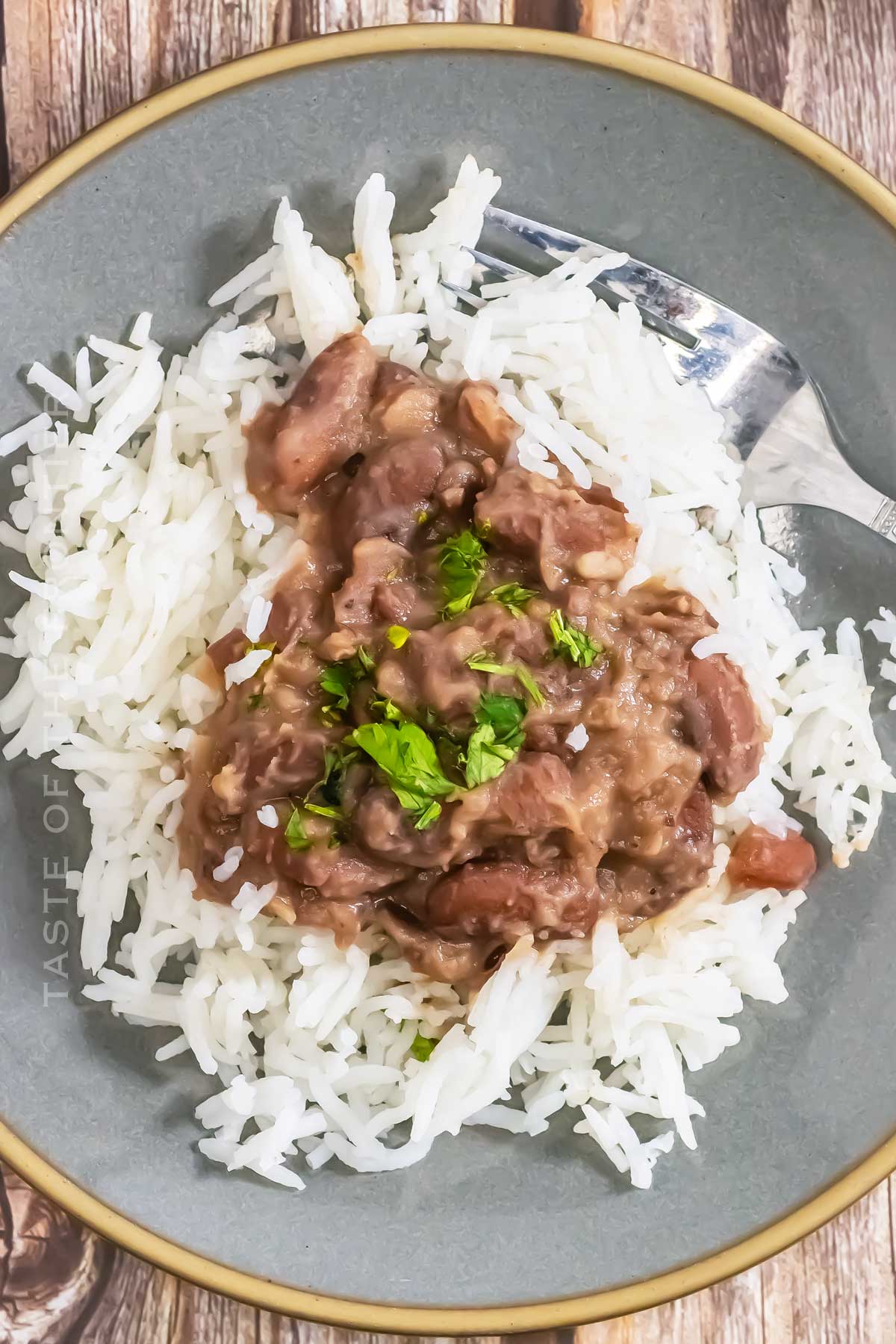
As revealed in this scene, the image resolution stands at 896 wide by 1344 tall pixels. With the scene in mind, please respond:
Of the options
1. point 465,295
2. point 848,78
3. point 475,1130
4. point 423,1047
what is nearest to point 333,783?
point 423,1047

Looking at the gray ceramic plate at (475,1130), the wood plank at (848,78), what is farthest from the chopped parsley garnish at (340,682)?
the wood plank at (848,78)

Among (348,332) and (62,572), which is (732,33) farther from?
(62,572)

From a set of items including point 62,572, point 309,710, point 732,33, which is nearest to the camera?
point 309,710

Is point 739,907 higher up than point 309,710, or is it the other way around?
point 309,710

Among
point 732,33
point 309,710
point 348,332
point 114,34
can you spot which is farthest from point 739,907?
point 114,34

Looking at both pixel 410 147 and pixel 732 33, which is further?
pixel 732 33

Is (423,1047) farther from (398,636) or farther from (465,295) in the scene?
(465,295)
